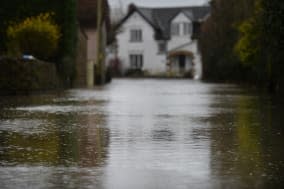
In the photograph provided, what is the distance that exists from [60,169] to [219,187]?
2.48 metres

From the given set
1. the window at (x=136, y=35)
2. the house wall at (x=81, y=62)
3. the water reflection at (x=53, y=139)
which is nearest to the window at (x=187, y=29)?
the window at (x=136, y=35)

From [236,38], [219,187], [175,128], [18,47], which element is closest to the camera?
[219,187]

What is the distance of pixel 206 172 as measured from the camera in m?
11.2

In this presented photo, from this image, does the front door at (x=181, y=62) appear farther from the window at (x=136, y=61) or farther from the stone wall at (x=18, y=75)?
the stone wall at (x=18, y=75)

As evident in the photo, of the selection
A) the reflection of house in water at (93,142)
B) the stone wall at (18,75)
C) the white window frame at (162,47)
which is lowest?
the reflection of house in water at (93,142)

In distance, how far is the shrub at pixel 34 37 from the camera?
1834 inches

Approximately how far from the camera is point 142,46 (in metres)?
122

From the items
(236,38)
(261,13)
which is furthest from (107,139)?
(236,38)

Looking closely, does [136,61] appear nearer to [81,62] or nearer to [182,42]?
[182,42]

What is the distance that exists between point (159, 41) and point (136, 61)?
4283 millimetres

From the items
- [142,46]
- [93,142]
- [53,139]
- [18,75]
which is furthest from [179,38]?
[93,142]

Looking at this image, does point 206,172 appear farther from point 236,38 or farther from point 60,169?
point 236,38

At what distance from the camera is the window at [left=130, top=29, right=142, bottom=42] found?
400ft

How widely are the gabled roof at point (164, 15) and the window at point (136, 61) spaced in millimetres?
3684
